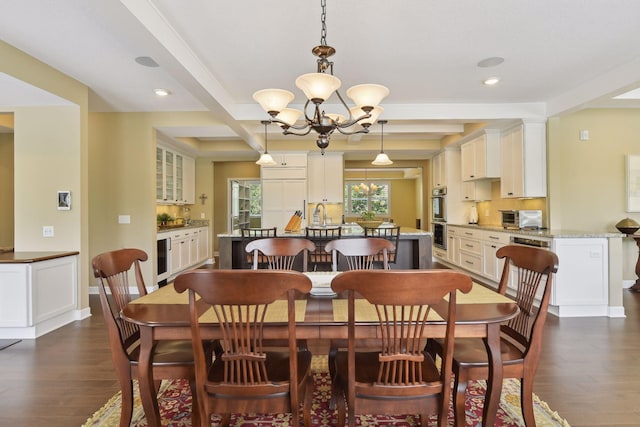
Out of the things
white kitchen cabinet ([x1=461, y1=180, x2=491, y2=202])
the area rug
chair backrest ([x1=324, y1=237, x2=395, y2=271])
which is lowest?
the area rug

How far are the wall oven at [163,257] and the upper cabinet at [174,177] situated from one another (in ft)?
2.73

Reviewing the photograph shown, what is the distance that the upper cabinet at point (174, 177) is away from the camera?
593 centimetres

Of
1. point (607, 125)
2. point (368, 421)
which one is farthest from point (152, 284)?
point (607, 125)

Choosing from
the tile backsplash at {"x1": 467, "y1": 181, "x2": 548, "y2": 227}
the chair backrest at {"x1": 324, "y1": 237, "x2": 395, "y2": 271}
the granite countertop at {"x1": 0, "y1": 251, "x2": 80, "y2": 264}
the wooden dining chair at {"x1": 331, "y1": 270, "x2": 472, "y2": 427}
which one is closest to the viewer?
the wooden dining chair at {"x1": 331, "y1": 270, "x2": 472, "y2": 427}

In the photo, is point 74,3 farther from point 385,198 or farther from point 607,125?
point 385,198

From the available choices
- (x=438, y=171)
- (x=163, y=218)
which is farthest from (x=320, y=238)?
(x=438, y=171)

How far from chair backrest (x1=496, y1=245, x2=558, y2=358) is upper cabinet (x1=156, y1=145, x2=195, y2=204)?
560 cm

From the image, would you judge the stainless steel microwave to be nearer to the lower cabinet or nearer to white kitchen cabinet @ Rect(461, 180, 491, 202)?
white kitchen cabinet @ Rect(461, 180, 491, 202)

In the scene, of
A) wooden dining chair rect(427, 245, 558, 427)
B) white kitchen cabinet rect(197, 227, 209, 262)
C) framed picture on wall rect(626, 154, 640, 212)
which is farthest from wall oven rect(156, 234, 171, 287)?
framed picture on wall rect(626, 154, 640, 212)

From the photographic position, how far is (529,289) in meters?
1.82

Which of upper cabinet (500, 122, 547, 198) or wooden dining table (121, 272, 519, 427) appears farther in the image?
upper cabinet (500, 122, 547, 198)

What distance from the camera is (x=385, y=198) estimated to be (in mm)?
11398

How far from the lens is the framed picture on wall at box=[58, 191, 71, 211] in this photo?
367 centimetres

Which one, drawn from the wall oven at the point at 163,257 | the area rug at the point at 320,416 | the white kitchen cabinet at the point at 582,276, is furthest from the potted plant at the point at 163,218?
the white kitchen cabinet at the point at 582,276
